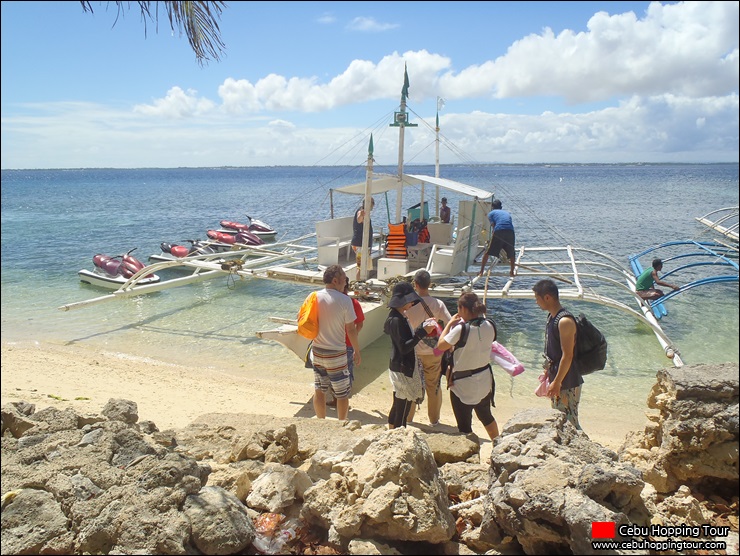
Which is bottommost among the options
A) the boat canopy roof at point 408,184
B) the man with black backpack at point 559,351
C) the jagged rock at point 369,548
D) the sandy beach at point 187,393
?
the sandy beach at point 187,393

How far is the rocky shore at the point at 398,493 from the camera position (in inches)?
101

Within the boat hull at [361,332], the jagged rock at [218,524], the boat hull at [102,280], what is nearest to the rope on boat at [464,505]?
the jagged rock at [218,524]

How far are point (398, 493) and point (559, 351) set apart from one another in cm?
197

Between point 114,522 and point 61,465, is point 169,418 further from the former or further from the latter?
point 114,522

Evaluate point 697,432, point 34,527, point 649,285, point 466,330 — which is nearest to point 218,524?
point 34,527

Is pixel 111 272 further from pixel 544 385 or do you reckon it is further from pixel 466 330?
pixel 544 385

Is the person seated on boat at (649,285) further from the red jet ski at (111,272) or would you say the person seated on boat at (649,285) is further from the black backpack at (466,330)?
the red jet ski at (111,272)

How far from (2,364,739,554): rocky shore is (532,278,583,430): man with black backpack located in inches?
25.3

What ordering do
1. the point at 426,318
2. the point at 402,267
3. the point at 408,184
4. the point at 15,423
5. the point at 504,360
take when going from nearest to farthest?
the point at 15,423, the point at 504,360, the point at 426,318, the point at 402,267, the point at 408,184

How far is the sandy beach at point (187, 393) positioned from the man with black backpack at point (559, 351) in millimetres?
1260

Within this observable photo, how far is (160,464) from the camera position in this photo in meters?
3.00

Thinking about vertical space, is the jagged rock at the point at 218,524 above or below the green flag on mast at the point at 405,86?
below

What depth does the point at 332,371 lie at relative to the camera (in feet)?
17.4

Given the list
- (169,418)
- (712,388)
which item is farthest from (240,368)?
(712,388)
